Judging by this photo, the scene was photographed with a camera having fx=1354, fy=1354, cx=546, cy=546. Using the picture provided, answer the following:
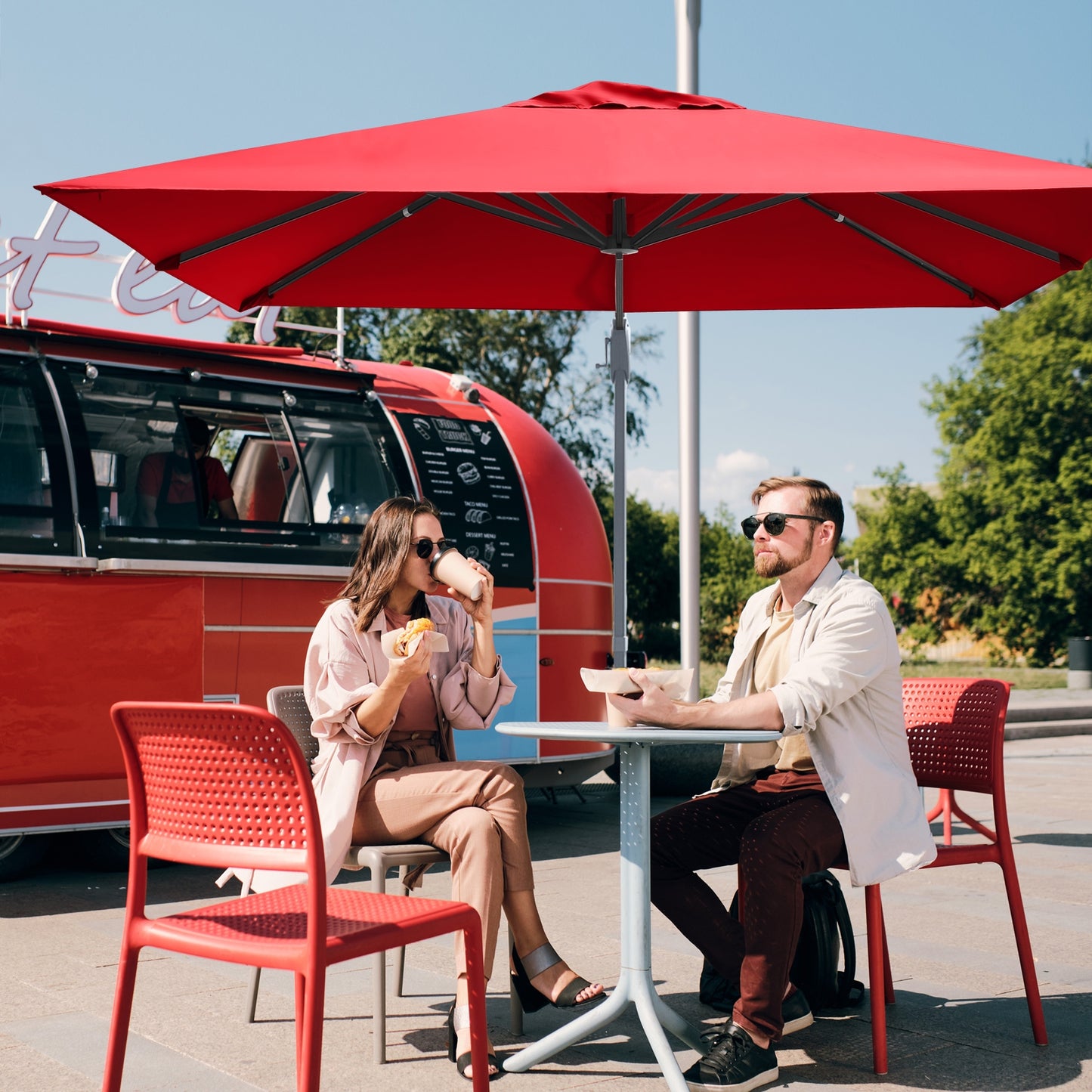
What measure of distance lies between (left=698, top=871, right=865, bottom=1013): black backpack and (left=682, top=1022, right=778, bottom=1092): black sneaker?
1.93 ft

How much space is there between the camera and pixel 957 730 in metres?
4.48

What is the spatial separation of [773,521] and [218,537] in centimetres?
366

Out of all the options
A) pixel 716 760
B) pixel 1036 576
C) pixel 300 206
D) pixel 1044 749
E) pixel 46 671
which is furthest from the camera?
pixel 1036 576

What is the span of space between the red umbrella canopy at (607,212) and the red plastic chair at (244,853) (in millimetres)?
1423

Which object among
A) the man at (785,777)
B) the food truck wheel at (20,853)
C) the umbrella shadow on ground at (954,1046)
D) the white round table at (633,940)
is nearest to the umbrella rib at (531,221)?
the man at (785,777)

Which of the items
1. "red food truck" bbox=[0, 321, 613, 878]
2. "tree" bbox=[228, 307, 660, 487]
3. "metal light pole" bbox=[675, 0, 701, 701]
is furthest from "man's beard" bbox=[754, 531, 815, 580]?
"tree" bbox=[228, 307, 660, 487]

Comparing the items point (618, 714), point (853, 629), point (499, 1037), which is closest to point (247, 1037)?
point (499, 1037)

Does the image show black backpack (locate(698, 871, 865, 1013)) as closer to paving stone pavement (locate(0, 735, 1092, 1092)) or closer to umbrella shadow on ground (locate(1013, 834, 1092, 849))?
paving stone pavement (locate(0, 735, 1092, 1092))

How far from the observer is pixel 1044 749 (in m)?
14.9

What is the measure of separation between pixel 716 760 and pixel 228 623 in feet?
12.8

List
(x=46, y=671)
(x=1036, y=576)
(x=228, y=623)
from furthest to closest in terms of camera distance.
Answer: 1. (x=1036, y=576)
2. (x=228, y=623)
3. (x=46, y=671)

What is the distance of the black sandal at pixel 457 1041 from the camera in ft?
11.7

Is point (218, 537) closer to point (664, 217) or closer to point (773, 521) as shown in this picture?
point (664, 217)

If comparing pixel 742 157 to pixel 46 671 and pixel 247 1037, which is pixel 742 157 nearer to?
pixel 247 1037
